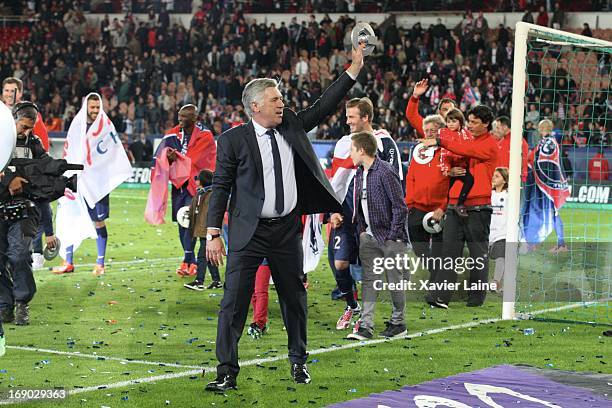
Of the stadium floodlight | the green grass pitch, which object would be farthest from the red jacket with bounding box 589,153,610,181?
the green grass pitch

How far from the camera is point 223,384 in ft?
24.7

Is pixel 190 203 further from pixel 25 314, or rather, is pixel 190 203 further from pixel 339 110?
pixel 339 110

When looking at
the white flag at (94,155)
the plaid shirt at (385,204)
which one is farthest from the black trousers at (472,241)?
the white flag at (94,155)

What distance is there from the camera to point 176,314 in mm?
10977

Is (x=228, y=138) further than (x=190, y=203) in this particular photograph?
No

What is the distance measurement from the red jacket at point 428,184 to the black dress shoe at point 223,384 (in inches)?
187

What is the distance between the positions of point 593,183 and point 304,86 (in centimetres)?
1188

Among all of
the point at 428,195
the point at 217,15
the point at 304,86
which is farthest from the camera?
the point at 217,15

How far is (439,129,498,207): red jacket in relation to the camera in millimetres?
11383

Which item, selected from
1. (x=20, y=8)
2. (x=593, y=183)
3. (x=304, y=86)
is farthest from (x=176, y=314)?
(x=20, y=8)

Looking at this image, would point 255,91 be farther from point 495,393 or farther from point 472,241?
point 472,241

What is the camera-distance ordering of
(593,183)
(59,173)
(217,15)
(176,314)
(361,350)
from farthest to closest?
1. (217,15)
2. (593,183)
3. (176,314)
4. (361,350)
5. (59,173)

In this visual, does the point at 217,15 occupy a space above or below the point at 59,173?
above

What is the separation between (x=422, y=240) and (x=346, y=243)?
2.01 metres
